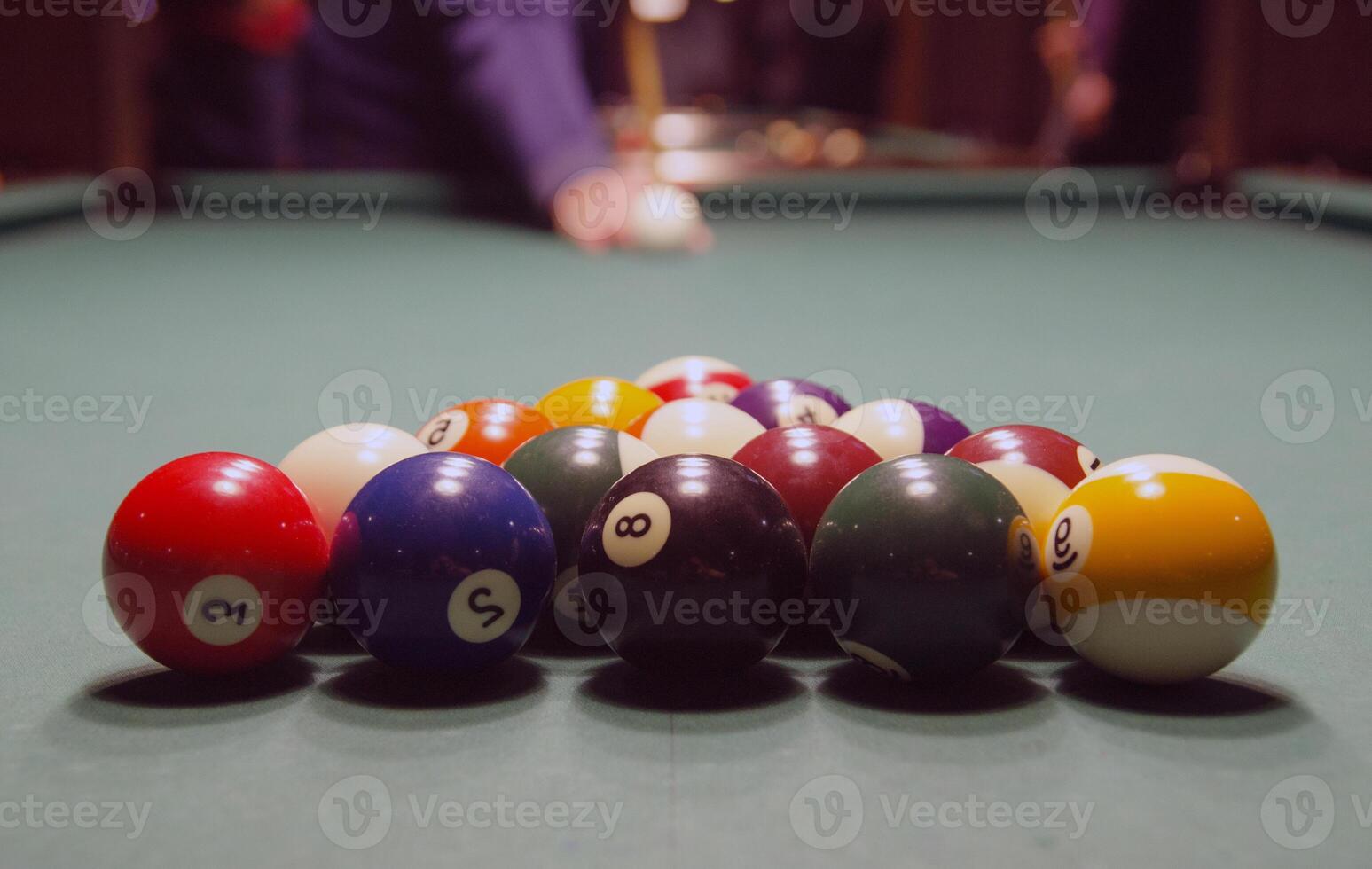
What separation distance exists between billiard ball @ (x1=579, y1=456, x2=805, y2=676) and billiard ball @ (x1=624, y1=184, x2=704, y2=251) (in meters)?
4.15

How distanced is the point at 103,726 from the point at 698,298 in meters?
3.43

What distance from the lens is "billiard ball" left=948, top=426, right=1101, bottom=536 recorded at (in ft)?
6.22

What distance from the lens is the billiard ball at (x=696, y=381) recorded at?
260cm

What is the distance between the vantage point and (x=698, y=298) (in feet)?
15.8

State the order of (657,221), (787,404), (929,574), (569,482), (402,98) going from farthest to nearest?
(402,98)
(657,221)
(787,404)
(569,482)
(929,574)

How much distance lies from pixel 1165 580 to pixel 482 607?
2.49ft

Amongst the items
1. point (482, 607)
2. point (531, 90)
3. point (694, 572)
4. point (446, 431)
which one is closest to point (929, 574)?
point (694, 572)

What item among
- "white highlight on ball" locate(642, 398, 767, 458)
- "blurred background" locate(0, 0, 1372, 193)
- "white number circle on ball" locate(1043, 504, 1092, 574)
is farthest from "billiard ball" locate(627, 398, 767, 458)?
"blurred background" locate(0, 0, 1372, 193)

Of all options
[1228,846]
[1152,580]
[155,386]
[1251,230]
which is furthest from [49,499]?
[1251,230]

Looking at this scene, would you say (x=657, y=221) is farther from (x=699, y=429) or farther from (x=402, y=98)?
(x=699, y=429)

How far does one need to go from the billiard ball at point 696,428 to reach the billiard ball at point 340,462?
341 mm

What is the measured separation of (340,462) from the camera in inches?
80.1

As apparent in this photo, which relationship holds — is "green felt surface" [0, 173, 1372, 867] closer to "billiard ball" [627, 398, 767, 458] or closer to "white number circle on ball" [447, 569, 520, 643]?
"white number circle on ball" [447, 569, 520, 643]

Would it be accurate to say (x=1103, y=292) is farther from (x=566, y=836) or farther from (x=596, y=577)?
(x=566, y=836)
